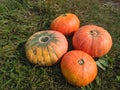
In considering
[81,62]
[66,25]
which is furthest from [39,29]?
[81,62]

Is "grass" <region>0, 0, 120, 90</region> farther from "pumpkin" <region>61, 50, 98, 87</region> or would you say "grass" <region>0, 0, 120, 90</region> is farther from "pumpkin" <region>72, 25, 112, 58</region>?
"pumpkin" <region>72, 25, 112, 58</region>

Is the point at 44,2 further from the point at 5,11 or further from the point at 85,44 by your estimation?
the point at 85,44

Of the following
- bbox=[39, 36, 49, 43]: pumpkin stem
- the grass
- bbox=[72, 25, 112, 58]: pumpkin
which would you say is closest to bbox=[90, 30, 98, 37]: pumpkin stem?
bbox=[72, 25, 112, 58]: pumpkin

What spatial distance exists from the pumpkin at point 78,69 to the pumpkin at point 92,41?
199mm

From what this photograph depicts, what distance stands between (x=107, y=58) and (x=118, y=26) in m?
0.93

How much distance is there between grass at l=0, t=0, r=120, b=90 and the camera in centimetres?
369

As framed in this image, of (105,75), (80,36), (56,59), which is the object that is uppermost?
(80,36)

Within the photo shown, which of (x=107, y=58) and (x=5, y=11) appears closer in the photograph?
(x=107, y=58)

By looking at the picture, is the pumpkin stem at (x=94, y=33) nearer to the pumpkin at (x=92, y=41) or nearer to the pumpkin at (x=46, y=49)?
the pumpkin at (x=92, y=41)

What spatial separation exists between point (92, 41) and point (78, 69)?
509 mm

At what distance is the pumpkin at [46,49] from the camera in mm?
3664

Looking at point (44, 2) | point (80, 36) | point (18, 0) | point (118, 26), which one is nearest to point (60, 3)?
point (44, 2)

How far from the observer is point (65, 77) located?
141 inches

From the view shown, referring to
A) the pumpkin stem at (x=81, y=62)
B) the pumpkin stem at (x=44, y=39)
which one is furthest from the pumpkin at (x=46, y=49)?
the pumpkin stem at (x=81, y=62)
